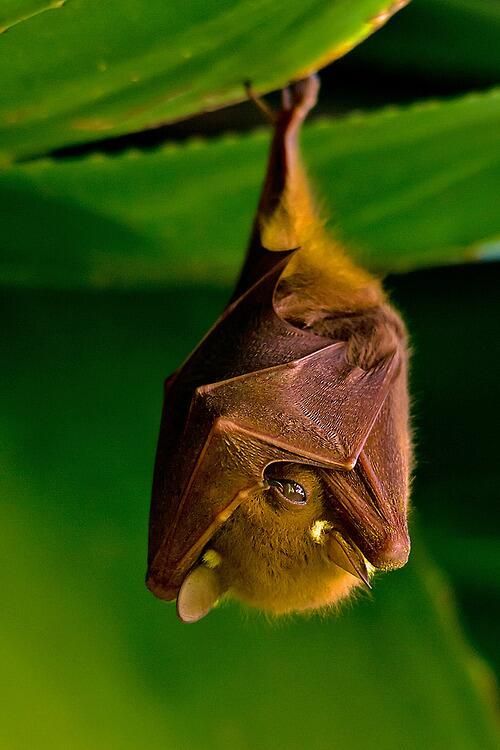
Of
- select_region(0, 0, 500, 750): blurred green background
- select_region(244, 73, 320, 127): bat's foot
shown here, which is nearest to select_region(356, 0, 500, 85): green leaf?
select_region(0, 0, 500, 750): blurred green background

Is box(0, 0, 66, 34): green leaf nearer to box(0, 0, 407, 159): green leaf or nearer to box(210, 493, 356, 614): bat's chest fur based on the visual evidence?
box(0, 0, 407, 159): green leaf

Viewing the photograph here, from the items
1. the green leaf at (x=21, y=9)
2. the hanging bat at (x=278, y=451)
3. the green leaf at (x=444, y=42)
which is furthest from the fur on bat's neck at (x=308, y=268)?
the green leaf at (x=21, y=9)

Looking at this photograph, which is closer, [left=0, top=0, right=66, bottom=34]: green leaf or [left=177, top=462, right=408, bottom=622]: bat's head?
[left=0, top=0, right=66, bottom=34]: green leaf

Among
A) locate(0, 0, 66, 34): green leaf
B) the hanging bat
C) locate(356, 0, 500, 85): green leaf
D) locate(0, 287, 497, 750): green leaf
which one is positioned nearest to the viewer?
locate(0, 0, 66, 34): green leaf

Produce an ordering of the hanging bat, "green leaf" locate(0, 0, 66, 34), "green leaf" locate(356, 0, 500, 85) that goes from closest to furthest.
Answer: "green leaf" locate(0, 0, 66, 34) → the hanging bat → "green leaf" locate(356, 0, 500, 85)

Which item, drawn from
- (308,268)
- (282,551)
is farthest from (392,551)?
(308,268)
